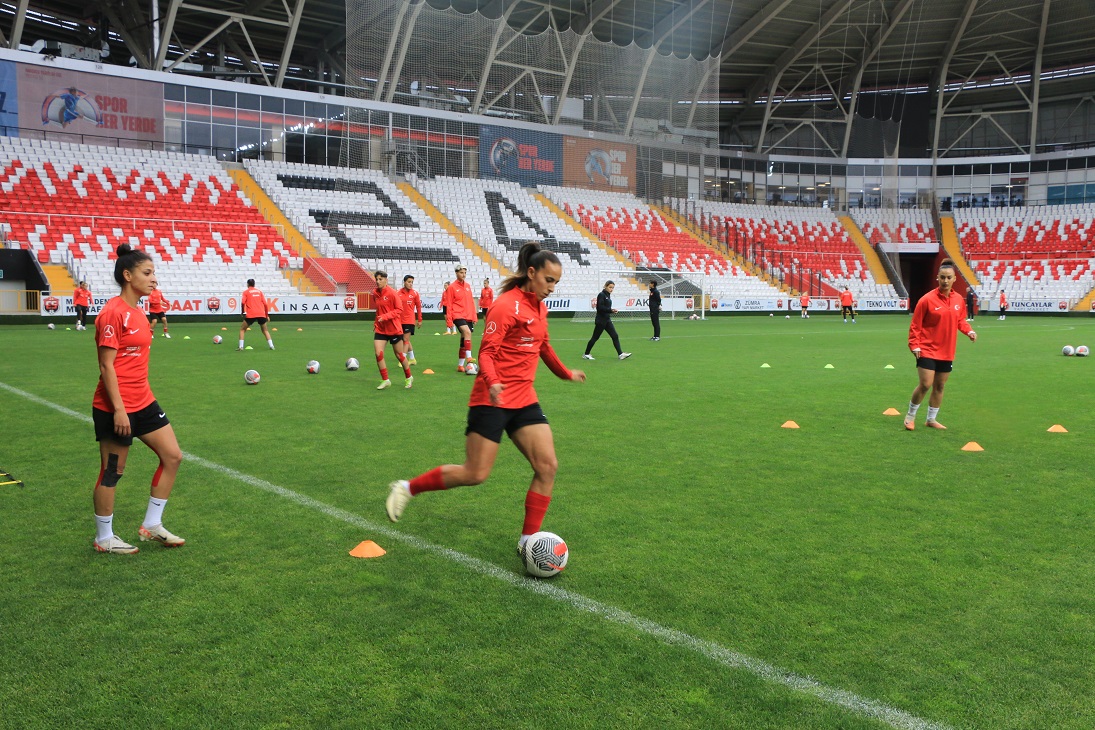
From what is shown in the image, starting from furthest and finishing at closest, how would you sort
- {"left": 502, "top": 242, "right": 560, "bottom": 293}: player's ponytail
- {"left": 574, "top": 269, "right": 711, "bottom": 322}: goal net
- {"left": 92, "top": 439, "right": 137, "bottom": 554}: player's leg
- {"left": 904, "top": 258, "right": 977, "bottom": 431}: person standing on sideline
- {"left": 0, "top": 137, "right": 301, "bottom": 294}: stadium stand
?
1. {"left": 574, "top": 269, "right": 711, "bottom": 322}: goal net
2. {"left": 0, "top": 137, "right": 301, "bottom": 294}: stadium stand
3. {"left": 904, "top": 258, "right": 977, "bottom": 431}: person standing on sideline
4. {"left": 92, "top": 439, "right": 137, "bottom": 554}: player's leg
5. {"left": 502, "top": 242, "right": 560, "bottom": 293}: player's ponytail

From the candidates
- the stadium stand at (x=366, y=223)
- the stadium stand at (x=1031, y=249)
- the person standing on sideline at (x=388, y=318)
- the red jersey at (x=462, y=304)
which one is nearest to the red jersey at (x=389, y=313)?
the person standing on sideline at (x=388, y=318)

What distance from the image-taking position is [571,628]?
13.7 feet

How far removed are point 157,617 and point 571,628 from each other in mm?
2065

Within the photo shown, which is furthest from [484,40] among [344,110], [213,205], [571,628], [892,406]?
[571,628]

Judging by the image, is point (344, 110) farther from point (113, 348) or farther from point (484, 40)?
point (113, 348)

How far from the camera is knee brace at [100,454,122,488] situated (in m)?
5.29

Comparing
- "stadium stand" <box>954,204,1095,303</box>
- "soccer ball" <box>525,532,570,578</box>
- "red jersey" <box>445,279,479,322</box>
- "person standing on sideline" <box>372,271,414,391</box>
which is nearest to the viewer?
"soccer ball" <box>525,532,570,578</box>

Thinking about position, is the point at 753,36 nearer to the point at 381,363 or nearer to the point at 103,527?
the point at 381,363

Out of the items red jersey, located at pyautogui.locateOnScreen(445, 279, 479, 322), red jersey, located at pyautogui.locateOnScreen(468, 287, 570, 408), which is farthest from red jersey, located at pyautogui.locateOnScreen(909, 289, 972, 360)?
red jersey, located at pyautogui.locateOnScreen(445, 279, 479, 322)

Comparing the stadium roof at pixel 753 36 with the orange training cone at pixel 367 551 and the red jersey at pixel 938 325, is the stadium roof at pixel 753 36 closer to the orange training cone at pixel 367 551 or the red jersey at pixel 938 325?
the red jersey at pixel 938 325

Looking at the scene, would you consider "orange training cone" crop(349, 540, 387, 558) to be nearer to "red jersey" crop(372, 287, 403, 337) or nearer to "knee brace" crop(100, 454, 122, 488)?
"knee brace" crop(100, 454, 122, 488)

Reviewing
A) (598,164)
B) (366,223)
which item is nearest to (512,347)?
(366,223)

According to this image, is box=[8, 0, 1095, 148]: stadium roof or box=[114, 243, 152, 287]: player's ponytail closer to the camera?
box=[114, 243, 152, 287]: player's ponytail

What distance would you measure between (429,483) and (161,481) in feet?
5.62
